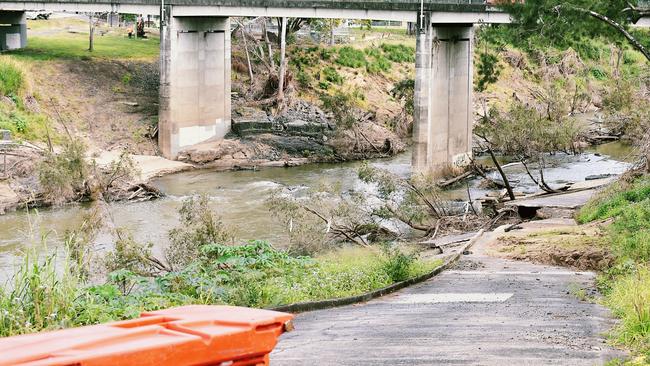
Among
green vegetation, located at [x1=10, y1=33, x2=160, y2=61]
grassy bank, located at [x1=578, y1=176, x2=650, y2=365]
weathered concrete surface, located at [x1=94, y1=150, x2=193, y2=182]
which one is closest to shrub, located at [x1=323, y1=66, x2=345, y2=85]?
green vegetation, located at [x1=10, y1=33, x2=160, y2=61]

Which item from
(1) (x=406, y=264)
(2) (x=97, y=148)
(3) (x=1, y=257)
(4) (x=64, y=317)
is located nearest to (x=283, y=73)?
(2) (x=97, y=148)

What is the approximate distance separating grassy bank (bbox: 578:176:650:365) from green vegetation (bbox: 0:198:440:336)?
4084 millimetres

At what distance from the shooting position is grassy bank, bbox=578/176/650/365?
15.0 metres

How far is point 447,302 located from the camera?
19.1m

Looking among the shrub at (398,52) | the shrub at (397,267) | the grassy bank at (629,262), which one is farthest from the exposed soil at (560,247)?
the shrub at (398,52)

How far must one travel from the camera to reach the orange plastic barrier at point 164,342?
29.5 ft

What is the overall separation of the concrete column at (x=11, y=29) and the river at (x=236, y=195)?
1539 cm

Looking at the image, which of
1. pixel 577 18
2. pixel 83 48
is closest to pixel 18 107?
pixel 83 48

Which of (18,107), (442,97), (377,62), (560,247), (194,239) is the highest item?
(377,62)

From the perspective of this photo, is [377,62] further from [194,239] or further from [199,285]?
[199,285]

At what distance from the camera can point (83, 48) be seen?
62531mm

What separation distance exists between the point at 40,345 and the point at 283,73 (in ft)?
168

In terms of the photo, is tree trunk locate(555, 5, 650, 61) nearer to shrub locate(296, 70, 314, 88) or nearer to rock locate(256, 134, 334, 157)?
rock locate(256, 134, 334, 157)

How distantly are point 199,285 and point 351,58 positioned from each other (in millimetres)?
52008
